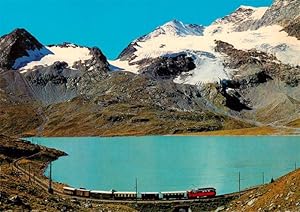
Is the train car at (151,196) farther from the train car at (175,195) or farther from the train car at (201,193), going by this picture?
the train car at (201,193)

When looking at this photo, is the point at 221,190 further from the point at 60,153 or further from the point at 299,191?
the point at 60,153

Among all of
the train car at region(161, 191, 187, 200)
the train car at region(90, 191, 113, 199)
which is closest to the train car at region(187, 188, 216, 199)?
the train car at region(161, 191, 187, 200)

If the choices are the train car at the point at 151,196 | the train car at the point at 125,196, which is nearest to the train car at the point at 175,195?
the train car at the point at 151,196

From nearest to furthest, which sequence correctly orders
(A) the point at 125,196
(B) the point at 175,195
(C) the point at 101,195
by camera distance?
(B) the point at 175,195 < (A) the point at 125,196 < (C) the point at 101,195

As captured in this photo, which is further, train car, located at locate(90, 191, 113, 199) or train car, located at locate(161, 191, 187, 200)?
train car, located at locate(90, 191, 113, 199)

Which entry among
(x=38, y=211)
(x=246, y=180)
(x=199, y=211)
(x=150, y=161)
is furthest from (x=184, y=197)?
(x=150, y=161)

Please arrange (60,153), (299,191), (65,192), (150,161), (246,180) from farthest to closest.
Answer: (60,153)
(150,161)
(246,180)
(65,192)
(299,191)

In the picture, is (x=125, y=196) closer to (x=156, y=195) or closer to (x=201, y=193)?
(x=156, y=195)

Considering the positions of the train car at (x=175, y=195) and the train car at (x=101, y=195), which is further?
the train car at (x=101, y=195)

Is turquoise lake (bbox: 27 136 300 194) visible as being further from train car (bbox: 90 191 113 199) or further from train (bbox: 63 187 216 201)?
train car (bbox: 90 191 113 199)

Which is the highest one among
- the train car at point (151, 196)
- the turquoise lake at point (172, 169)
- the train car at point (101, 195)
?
the turquoise lake at point (172, 169)

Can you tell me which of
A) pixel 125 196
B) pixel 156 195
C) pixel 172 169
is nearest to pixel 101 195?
pixel 125 196
